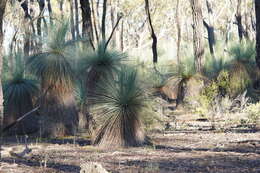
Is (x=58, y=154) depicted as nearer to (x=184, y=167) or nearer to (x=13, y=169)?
(x=13, y=169)

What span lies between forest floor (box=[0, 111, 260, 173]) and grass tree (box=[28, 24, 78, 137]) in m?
0.60

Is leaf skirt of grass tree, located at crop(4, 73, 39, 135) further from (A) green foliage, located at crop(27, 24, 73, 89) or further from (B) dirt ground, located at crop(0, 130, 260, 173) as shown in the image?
(B) dirt ground, located at crop(0, 130, 260, 173)

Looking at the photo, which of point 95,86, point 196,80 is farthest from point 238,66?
point 95,86

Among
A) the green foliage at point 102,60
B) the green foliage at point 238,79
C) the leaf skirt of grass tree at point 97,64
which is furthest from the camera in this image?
the green foliage at point 238,79

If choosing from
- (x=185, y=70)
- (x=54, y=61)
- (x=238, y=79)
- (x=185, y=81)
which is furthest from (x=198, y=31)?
(x=54, y=61)

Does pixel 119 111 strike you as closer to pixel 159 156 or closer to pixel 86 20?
pixel 159 156

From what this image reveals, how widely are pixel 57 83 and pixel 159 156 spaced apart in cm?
348

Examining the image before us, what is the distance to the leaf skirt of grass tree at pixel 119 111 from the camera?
8.12 m

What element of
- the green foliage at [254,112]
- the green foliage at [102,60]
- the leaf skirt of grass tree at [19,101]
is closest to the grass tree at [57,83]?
the green foliage at [102,60]

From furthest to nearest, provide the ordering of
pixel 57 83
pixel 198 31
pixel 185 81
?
pixel 198 31, pixel 185 81, pixel 57 83

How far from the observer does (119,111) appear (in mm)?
8125

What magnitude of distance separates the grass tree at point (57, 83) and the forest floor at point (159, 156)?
60cm

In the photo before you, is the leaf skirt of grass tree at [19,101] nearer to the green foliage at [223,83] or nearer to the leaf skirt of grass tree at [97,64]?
the leaf skirt of grass tree at [97,64]

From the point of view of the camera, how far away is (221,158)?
275 inches
